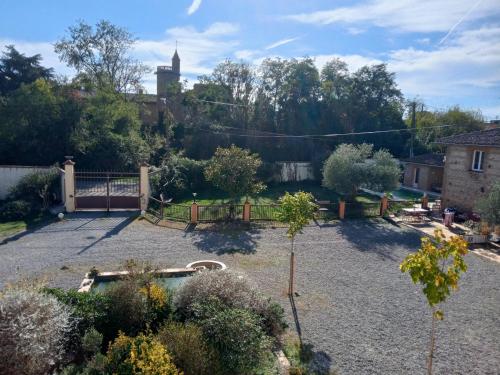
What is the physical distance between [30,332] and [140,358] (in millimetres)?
1859

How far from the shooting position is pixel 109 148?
24.8 m

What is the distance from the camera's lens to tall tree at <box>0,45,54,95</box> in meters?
27.4

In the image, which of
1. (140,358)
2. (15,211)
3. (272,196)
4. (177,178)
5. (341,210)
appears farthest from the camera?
(272,196)

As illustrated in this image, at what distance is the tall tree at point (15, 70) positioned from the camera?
27.4 metres

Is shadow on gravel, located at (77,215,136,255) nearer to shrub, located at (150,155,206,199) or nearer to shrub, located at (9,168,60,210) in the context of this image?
shrub, located at (150,155,206,199)

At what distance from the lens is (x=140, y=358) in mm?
5148

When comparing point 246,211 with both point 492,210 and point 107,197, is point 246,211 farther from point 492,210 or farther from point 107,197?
point 492,210

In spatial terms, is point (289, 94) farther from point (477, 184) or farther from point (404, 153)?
point (477, 184)

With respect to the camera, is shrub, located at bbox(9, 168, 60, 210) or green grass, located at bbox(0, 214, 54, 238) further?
shrub, located at bbox(9, 168, 60, 210)

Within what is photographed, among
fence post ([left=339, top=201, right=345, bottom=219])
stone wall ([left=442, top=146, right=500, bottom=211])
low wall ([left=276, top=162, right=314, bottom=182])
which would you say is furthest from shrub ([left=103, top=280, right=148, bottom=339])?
low wall ([left=276, top=162, right=314, bottom=182])

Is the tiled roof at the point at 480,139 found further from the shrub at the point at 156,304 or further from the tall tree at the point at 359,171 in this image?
the shrub at the point at 156,304

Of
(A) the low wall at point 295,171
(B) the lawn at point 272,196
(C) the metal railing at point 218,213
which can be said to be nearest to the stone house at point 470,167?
(B) the lawn at point 272,196

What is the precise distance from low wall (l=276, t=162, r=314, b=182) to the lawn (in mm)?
507

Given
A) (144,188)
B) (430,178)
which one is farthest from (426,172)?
(144,188)
